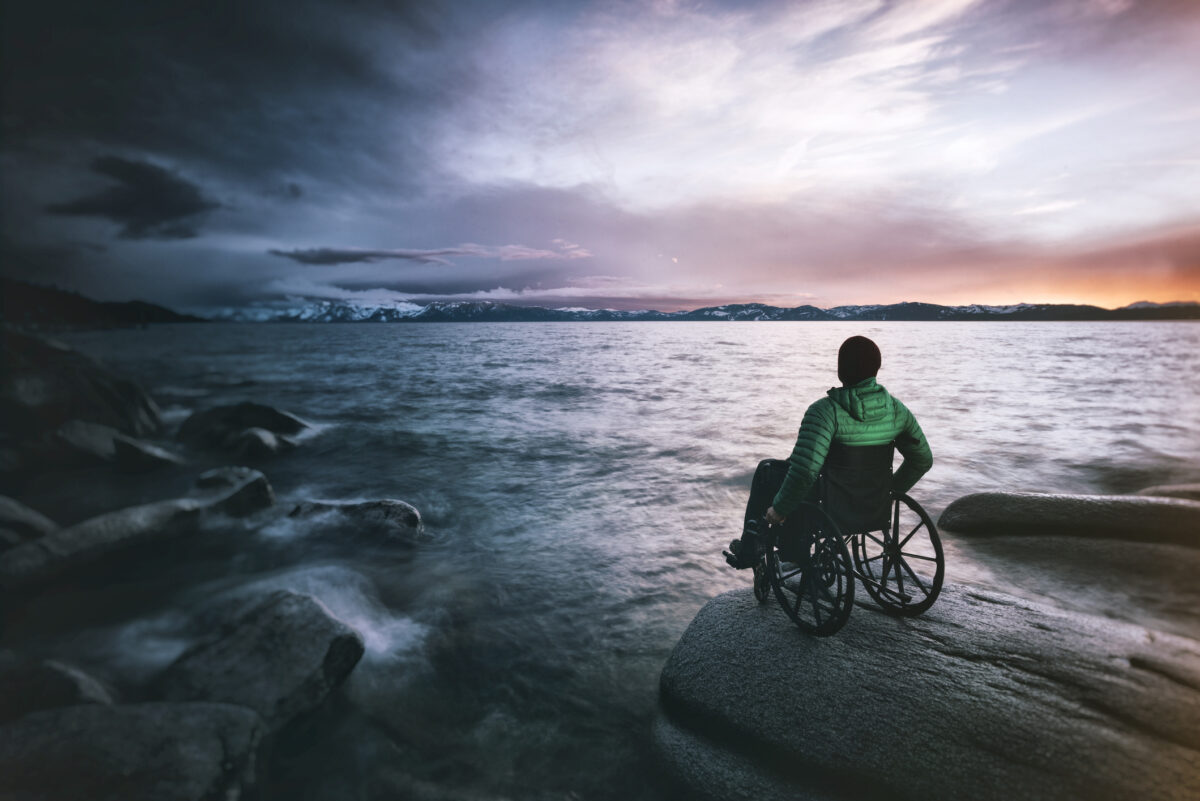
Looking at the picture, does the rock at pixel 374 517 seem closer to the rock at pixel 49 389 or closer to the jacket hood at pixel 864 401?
the jacket hood at pixel 864 401

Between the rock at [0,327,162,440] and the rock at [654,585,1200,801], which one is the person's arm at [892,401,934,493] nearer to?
the rock at [654,585,1200,801]

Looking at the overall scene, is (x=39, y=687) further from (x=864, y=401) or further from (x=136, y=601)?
(x=864, y=401)

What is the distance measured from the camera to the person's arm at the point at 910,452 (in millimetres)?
3895

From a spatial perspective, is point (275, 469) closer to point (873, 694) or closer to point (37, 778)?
point (37, 778)

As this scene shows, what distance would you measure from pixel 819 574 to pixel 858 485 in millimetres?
1042

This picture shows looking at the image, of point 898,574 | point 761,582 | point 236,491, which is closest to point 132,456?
point 236,491

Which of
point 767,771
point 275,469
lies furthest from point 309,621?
point 275,469

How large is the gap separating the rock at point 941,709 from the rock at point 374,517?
7.19m

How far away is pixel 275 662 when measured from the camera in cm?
501

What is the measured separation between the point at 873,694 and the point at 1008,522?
21.7 ft

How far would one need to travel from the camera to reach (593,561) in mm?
9336

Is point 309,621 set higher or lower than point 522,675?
higher

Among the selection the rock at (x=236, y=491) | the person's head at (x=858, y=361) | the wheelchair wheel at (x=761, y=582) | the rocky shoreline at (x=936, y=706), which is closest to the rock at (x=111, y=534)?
the rock at (x=236, y=491)

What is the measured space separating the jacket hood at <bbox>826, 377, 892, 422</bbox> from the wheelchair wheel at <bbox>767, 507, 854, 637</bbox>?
882 mm
